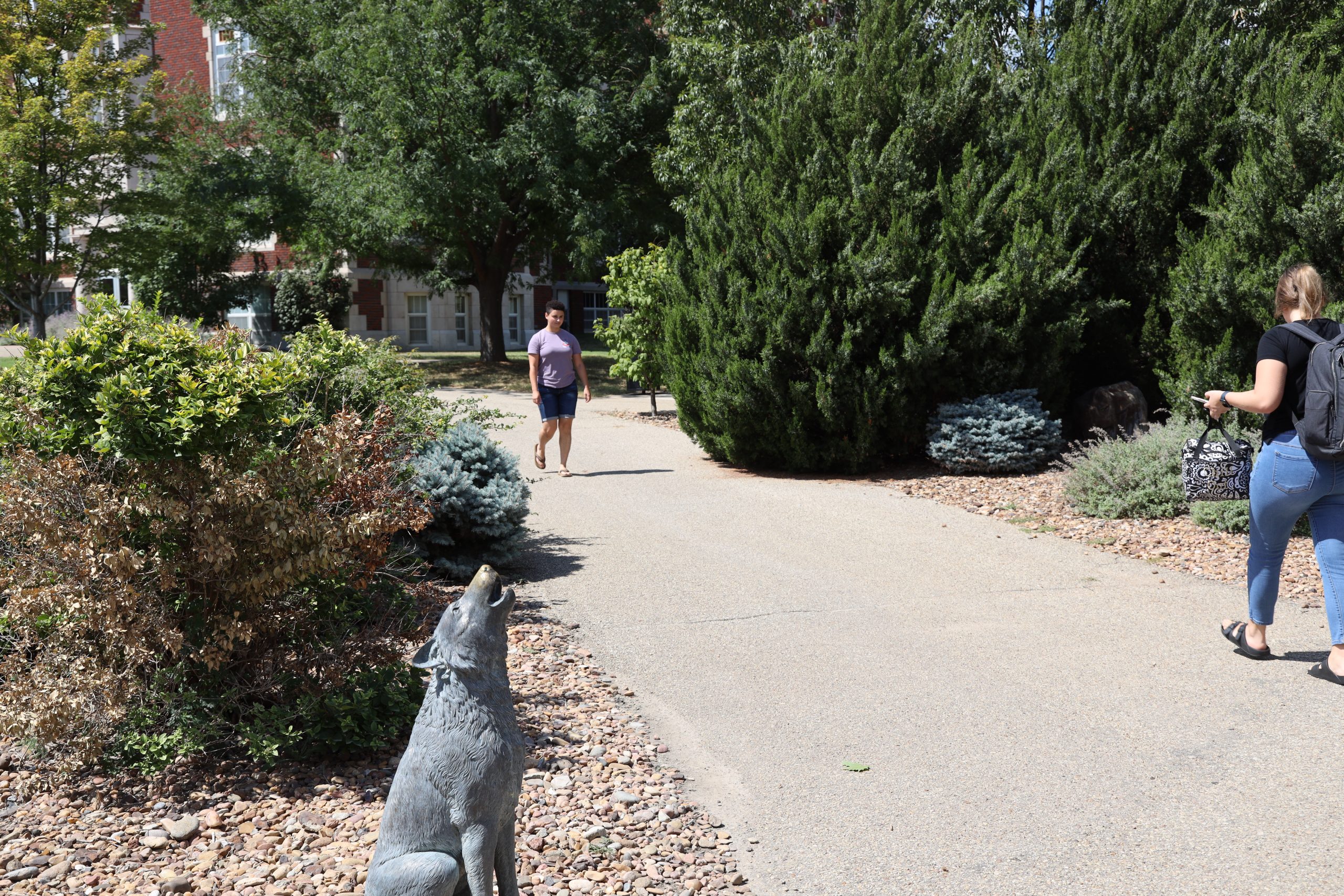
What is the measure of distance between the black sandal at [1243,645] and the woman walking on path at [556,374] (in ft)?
22.6

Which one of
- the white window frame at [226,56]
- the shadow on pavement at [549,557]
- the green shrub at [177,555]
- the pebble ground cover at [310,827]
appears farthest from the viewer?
the white window frame at [226,56]

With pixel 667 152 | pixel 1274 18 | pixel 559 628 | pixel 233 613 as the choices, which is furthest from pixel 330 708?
pixel 667 152

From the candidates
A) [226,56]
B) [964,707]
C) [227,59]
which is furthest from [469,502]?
[226,56]

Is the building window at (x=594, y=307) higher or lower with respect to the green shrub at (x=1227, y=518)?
higher

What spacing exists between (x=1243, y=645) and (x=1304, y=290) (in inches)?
73.1

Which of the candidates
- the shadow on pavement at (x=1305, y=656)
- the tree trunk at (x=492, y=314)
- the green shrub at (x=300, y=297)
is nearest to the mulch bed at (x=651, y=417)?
the tree trunk at (x=492, y=314)

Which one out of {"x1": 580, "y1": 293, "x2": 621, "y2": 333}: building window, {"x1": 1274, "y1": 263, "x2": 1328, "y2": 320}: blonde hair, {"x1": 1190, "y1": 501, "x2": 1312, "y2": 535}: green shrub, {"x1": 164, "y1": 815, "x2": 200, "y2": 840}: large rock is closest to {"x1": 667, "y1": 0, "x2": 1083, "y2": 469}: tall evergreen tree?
{"x1": 1190, "y1": 501, "x2": 1312, "y2": 535}: green shrub

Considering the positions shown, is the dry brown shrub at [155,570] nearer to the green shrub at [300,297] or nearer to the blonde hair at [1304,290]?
the blonde hair at [1304,290]

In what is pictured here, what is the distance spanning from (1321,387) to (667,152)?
1444 centimetres

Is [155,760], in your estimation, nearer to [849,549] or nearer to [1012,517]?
[849,549]

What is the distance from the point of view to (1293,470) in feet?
16.7

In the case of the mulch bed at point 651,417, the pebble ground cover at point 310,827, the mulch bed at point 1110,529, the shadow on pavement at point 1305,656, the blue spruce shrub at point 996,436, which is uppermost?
the blue spruce shrub at point 996,436

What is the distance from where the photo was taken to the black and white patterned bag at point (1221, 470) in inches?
223

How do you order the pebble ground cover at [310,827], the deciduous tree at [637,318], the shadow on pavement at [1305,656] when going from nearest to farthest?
the pebble ground cover at [310,827] → the shadow on pavement at [1305,656] → the deciduous tree at [637,318]
